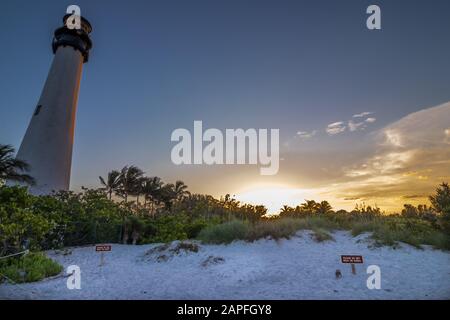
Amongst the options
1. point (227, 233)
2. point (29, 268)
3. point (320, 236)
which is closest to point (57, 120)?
point (29, 268)

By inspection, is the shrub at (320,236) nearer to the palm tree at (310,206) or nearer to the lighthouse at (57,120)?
the palm tree at (310,206)

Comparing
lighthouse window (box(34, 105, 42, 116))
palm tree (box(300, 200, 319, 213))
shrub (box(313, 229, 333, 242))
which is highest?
lighthouse window (box(34, 105, 42, 116))

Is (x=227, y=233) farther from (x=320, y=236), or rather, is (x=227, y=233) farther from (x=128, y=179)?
(x=128, y=179)

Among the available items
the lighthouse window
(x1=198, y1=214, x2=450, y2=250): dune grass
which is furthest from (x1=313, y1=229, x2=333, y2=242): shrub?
the lighthouse window

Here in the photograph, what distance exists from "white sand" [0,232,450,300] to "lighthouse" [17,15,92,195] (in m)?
7.64

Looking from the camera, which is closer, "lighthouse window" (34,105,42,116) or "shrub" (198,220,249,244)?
"shrub" (198,220,249,244)

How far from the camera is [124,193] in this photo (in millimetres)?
31453

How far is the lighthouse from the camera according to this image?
15.6 m

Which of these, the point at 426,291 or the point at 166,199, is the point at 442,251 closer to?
the point at 426,291

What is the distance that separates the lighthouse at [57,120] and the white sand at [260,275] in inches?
301

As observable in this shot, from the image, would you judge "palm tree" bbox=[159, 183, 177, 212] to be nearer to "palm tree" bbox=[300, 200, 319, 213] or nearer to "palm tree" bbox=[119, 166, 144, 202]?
"palm tree" bbox=[119, 166, 144, 202]

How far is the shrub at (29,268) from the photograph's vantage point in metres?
6.75

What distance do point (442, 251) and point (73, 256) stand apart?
12261 mm
